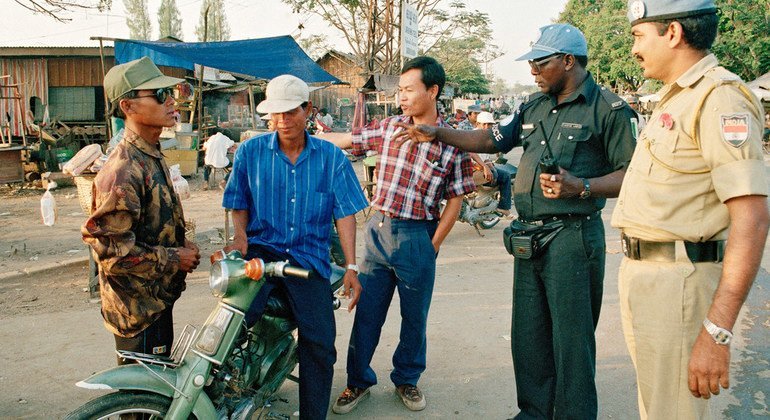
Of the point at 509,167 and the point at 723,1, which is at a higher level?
the point at 723,1

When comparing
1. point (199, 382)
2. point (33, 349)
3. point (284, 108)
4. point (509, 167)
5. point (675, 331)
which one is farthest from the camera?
point (509, 167)

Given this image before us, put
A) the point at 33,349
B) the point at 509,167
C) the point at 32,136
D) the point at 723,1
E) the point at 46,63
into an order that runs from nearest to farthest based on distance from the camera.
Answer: the point at 33,349, the point at 509,167, the point at 32,136, the point at 46,63, the point at 723,1

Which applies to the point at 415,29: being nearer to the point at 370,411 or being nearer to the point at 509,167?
the point at 509,167

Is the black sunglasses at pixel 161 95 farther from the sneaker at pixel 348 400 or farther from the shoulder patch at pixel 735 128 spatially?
the shoulder patch at pixel 735 128

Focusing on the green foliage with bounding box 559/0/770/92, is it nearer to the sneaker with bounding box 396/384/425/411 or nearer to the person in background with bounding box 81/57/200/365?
the sneaker with bounding box 396/384/425/411

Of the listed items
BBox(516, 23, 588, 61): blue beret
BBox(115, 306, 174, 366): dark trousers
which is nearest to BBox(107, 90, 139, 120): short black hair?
BBox(115, 306, 174, 366): dark trousers

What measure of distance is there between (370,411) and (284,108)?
1.81 m

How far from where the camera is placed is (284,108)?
8.79 feet

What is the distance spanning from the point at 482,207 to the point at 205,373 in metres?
6.59

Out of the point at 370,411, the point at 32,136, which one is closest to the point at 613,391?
the point at 370,411

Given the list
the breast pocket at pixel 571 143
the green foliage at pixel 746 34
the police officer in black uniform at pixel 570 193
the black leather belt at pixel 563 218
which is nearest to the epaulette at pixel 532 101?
the police officer in black uniform at pixel 570 193

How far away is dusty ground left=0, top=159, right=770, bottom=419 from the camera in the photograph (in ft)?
11.1

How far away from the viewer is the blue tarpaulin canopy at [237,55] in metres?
8.88

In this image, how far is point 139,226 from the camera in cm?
234
